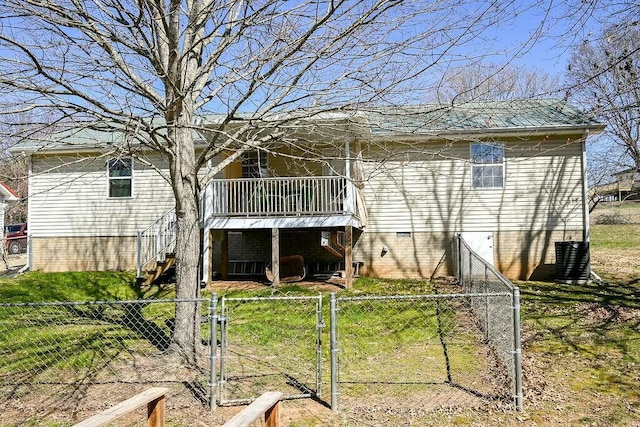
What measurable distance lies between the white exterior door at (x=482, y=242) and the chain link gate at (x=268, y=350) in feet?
17.9

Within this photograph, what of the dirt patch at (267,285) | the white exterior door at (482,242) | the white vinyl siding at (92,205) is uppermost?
the white vinyl siding at (92,205)

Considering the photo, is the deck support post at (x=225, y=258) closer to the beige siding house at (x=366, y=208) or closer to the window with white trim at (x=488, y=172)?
the beige siding house at (x=366, y=208)

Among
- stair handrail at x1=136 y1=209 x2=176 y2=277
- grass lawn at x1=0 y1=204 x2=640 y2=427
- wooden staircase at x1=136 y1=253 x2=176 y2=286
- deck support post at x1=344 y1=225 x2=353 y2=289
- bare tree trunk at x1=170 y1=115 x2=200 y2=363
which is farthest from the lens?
stair handrail at x1=136 y1=209 x2=176 y2=277

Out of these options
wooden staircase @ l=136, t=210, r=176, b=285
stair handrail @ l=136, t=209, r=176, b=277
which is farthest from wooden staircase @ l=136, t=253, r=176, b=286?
stair handrail @ l=136, t=209, r=176, b=277

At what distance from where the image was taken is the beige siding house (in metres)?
12.8

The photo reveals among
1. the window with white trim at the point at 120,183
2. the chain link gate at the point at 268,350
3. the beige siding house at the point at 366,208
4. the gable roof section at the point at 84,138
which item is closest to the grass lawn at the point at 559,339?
the chain link gate at the point at 268,350

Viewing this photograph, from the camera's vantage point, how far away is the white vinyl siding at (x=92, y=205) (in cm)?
1527

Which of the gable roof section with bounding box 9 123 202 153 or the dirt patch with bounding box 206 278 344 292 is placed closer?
the gable roof section with bounding box 9 123 202 153

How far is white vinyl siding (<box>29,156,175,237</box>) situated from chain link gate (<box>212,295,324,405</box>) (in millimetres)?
5696

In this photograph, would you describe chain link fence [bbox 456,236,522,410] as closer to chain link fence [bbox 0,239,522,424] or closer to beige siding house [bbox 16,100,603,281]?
chain link fence [bbox 0,239,522,424]

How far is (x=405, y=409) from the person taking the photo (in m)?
5.20

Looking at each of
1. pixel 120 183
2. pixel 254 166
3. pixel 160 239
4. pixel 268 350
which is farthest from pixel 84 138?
pixel 120 183

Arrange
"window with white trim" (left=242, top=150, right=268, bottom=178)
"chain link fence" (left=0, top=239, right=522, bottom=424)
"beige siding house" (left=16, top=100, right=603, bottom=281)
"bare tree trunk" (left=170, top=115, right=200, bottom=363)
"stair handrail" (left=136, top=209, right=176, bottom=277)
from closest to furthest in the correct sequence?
"chain link fence" (left=0, top=239, right=522, bottom=424), "bare tree trunk" (left=170, top=115, right=200, bottom=363), "beige siding house" (left=16, top=100, right=603, bottom=281), "stair handrail" (left=136, top=209, right=176, bottom=277), "window with white trim" (left=242, top=150, right=268, bottom=178)

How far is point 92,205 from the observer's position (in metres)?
15.5
